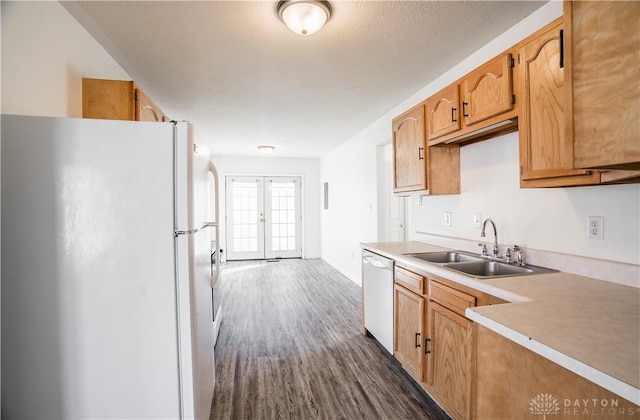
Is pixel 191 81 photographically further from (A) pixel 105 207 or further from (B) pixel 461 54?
(B) pixel 461 54

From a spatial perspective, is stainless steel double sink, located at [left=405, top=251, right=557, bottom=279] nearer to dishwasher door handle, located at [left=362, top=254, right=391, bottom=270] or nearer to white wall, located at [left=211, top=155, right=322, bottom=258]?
dishwasher door handle, located at [left=362, top=254, right=391, bottom=270]

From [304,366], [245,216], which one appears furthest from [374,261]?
[245,216]

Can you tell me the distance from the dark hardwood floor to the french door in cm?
273

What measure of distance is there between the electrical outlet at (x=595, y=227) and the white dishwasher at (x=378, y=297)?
3.92ft

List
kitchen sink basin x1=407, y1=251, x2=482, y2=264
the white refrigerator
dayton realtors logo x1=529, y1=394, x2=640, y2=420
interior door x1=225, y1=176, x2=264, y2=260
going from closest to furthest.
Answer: dayton realtors logo x1=529, y1=394, x2=640, y2=420, the white refrigerator, kitchen sink basin x1=407, y1=251, x2=482, y2=264, interior door x1=225, y1=176, x2=264, y2=260

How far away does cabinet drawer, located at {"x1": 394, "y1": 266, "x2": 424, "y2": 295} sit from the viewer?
1.95 metres

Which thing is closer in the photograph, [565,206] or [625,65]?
[625,65]

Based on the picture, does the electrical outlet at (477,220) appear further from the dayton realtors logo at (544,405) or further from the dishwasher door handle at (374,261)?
the dayton realtors logo at (544,405)

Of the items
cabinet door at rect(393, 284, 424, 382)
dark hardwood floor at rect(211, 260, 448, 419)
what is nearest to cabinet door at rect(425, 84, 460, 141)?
cabinet door at rect(393, 284, 424, 382)

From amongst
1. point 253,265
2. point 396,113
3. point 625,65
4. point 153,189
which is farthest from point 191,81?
point 253,265

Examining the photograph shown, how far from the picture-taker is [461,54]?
7.53 feet

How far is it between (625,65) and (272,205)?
645 cm

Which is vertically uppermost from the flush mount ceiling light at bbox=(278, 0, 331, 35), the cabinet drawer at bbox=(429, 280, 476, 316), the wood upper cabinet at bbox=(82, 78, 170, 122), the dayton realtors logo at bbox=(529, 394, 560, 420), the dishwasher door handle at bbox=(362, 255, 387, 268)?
the flush mount ceiling light at bbox=(278, 0, 331, 35)

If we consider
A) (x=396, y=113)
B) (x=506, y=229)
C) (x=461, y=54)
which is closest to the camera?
(x=506, y=229)
